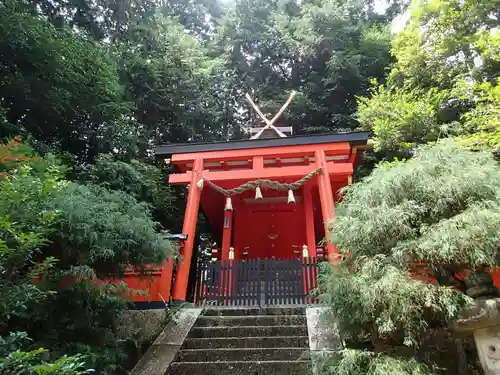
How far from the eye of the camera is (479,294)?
363 cm

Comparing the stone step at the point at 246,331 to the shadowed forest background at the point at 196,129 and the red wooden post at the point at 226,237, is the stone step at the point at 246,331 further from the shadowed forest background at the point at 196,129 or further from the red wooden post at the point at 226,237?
the red wooden post at the point at 226,237

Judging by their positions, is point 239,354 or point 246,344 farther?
point 246,344

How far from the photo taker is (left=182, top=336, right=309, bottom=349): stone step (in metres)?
5.04

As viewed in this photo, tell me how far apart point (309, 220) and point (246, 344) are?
5106mm

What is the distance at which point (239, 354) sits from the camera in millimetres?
4836

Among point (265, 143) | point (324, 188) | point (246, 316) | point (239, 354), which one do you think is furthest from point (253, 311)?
point (265, 143)

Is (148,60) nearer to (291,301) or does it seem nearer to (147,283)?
(147,283)

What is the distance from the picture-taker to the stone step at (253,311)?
5969mm

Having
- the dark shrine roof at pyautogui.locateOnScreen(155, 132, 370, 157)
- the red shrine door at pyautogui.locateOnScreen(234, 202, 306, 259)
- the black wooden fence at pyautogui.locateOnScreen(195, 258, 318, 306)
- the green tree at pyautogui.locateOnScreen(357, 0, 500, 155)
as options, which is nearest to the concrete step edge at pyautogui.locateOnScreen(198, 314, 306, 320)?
the black wooden fence at pyautogui.locateOnScreen(195, 258, 318, 306)

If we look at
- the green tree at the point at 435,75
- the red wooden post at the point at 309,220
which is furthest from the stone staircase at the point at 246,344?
the green tree at the point at 435,75

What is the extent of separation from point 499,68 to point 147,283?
31.7ft

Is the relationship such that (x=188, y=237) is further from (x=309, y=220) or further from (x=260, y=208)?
(x=260, y=208)

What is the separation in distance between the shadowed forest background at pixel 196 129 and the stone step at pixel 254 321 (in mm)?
1170

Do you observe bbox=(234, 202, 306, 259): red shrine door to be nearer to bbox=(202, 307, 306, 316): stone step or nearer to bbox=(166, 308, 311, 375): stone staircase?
bbox=(202, 307, 306, 316): stone step
